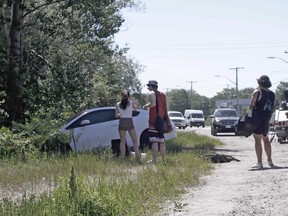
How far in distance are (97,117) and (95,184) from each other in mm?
9209

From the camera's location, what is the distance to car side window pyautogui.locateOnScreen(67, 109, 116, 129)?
16966mm

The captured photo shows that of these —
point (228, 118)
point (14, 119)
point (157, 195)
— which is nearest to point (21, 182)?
point (157, 195)

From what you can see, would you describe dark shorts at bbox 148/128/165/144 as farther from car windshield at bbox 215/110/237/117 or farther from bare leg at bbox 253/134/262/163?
car windshield at bbox 215/110/237/117

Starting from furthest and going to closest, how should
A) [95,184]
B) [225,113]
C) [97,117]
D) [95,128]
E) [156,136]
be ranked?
[225,113] < [97,117] < [95,128] < [156,136] < [95,184]

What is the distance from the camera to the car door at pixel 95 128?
16734 mm

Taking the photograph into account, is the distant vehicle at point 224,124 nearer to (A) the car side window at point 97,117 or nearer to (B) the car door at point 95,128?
(A) the car side window at point 97,117

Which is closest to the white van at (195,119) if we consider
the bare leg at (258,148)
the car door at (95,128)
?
the car door at (95,128)

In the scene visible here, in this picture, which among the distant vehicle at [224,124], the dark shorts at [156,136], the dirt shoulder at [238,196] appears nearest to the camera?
the dirt shoulder at [238,196]

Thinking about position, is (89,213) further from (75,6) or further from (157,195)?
(75,6)

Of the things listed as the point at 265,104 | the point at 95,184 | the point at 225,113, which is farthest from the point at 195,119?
the point at 95,184

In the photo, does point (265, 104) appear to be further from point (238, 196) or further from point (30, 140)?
point (30, 140)

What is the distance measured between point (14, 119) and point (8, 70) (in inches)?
57.4

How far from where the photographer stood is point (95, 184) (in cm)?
798

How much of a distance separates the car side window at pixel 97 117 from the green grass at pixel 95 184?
3996mm
